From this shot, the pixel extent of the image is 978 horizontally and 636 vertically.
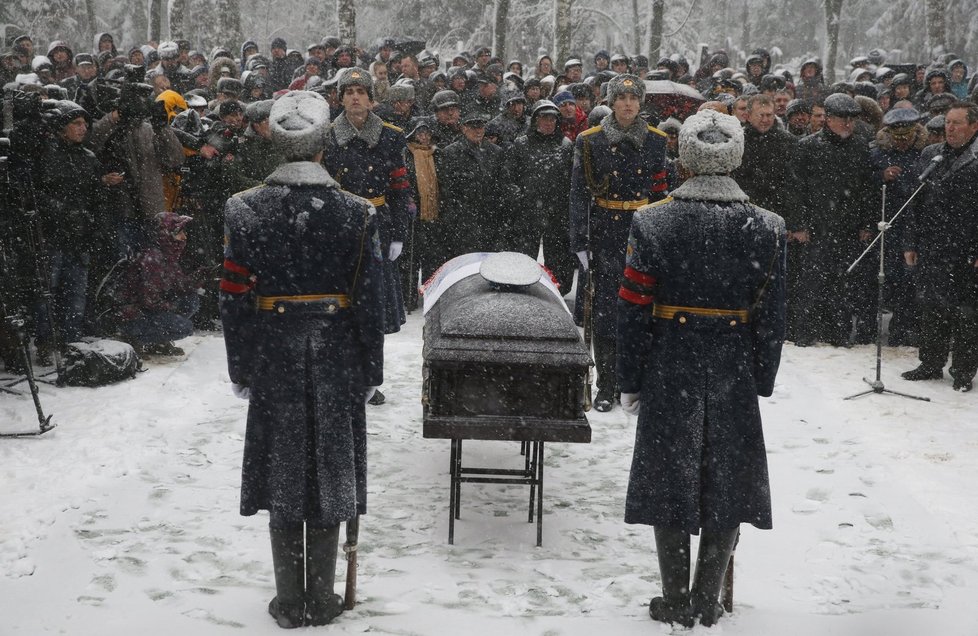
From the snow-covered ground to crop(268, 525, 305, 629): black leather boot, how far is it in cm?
9

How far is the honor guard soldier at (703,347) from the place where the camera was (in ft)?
13.2

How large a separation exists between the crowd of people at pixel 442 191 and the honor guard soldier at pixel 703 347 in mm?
3160

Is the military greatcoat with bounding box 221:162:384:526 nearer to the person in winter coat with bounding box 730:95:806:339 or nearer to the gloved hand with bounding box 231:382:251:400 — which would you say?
the gloved hand with bounding box 231:382:251:400

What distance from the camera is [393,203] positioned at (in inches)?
292

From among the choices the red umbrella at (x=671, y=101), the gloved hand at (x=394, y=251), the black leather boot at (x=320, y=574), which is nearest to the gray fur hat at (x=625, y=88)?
the gloved hand at (x=394, y=251)

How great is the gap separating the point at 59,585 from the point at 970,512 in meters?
5.05

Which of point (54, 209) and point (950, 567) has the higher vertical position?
point (54, 209)

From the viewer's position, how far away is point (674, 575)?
13.8ft

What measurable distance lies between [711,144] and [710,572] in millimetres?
1842

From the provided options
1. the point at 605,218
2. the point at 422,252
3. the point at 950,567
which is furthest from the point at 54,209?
the point at 950,567

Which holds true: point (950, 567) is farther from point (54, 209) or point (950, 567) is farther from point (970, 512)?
point (54, 209)

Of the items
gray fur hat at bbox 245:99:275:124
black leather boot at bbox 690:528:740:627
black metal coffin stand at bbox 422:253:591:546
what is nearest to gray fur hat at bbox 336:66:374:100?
gray fur hat at bbox 245:99:275:124

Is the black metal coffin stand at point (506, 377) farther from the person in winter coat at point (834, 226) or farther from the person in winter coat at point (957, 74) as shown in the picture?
the person in winter coat at point (957, 74)

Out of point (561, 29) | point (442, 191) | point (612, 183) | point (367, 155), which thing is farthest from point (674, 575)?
point (561, 29)
